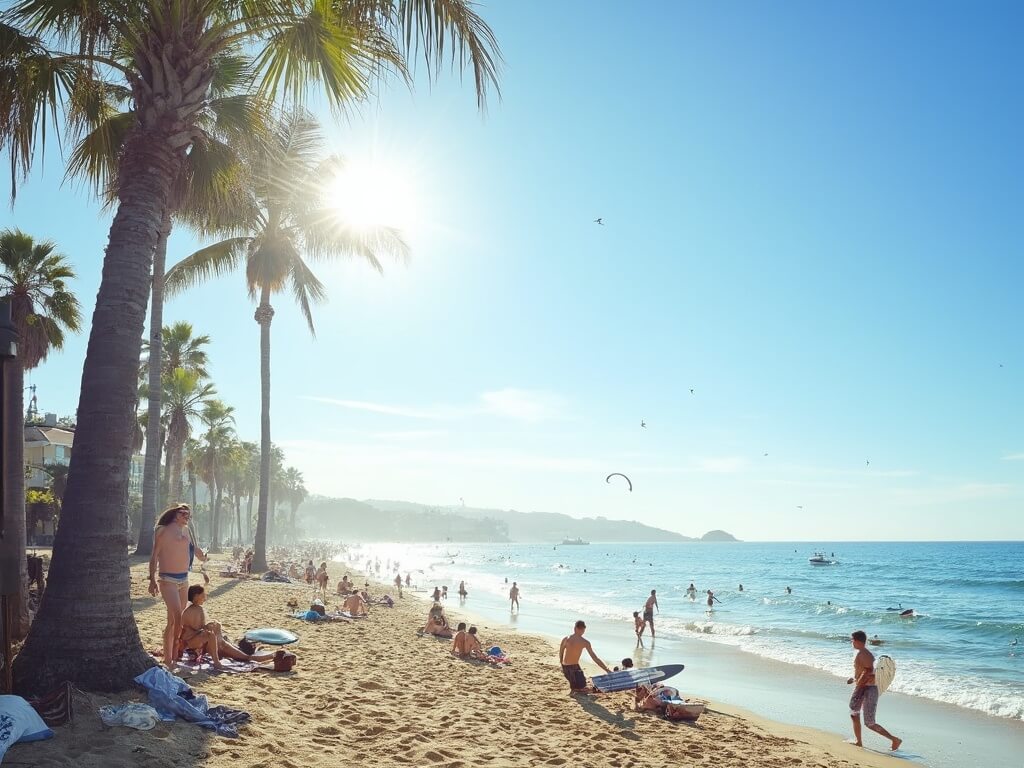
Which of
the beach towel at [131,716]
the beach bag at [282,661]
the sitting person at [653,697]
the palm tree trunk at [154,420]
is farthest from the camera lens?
the palm tree trunk at [154,420]

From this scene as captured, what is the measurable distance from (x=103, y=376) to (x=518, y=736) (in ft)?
18.8

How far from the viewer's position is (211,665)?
7863 millimetres

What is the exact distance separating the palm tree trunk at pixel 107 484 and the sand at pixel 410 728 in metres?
0.41

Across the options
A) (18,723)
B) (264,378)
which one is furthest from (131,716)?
(264,378)

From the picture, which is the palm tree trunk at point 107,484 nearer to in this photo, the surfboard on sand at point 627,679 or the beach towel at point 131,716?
the beach towel at point 131,716

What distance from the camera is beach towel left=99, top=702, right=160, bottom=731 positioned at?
5121 mm

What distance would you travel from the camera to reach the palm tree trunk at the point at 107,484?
18.8 ft

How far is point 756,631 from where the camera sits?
26.5 meters

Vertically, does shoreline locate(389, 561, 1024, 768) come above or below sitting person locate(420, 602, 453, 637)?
below

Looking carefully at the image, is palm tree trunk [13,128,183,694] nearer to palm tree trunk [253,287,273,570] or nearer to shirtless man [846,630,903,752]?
shirtless man [846,630,903,752]

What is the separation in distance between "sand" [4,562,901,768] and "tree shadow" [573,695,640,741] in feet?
0.06

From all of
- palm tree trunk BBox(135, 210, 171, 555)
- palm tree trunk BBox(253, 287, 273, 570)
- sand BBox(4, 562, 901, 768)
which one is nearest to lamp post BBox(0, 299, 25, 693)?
sand BBox(4, 562, 901, 768)

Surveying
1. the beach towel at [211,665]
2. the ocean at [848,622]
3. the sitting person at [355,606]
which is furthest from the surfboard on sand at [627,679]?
the sitting person at [355,606]

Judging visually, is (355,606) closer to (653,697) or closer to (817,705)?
(653,697)
